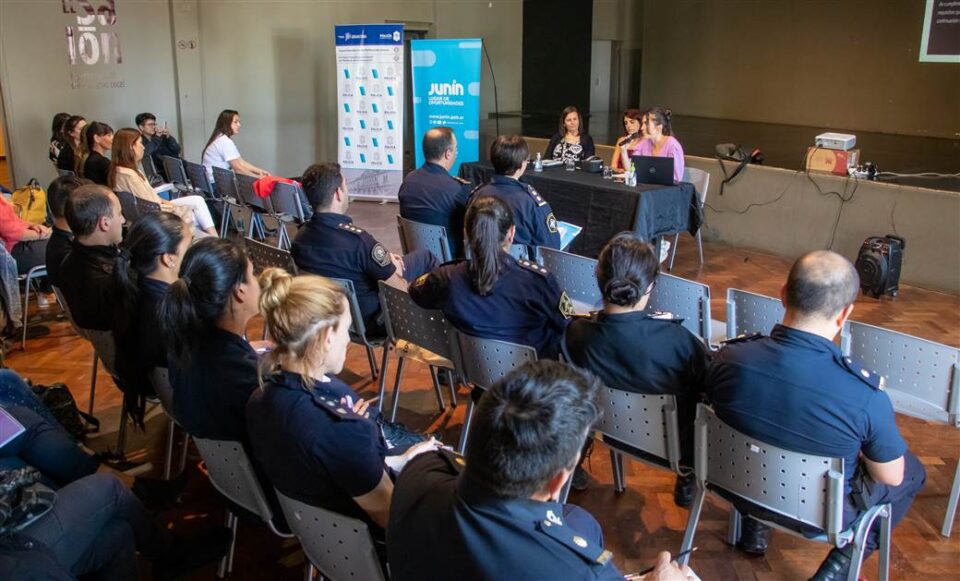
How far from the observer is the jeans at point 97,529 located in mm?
1961

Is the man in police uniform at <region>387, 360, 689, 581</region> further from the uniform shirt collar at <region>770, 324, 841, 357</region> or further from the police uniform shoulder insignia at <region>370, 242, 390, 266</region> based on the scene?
the police uniform shoulder insignia at <region>370, 242, 390, 266</region>

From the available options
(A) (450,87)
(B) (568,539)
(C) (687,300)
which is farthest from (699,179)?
(B) (568,539)

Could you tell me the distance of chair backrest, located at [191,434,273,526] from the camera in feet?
6.61

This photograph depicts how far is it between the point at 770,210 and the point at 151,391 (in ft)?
17.9

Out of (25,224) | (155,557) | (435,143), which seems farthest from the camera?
(25,224)

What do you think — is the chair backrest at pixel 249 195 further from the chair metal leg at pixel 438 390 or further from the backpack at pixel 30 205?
the chair metal leg at pixel 438 390

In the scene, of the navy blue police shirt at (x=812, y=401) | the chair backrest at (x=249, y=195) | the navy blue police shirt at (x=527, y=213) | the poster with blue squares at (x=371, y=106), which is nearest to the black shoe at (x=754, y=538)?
the navy blue police shirt at (x=812, y=401)

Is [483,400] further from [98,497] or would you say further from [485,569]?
[98,497]

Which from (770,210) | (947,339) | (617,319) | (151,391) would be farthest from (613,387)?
(770,210)

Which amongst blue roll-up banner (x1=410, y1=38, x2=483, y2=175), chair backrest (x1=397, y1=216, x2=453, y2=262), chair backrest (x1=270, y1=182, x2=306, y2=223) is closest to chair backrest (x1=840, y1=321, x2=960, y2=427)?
chair backrest (x1=397, y1=216, x2=453, y2=262)

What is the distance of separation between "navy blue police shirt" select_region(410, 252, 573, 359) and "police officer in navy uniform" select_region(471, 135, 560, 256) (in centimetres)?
144

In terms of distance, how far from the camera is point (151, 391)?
2.97m

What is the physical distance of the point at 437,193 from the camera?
4535 millimetres

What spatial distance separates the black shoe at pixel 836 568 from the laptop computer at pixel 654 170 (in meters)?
3.84
